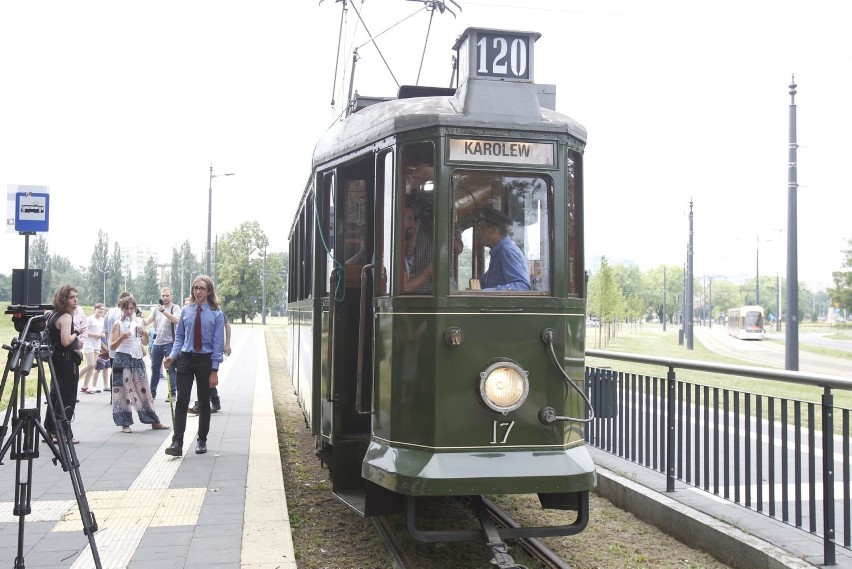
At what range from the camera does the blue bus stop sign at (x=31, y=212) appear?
9.68m

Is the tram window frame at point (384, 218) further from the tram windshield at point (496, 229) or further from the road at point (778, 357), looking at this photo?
the road at point (778, 357)

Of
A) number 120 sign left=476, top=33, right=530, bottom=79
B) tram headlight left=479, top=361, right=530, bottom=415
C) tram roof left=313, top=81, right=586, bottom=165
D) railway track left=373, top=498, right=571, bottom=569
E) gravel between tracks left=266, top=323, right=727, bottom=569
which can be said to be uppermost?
number 120 sign left=476, top=33, right=530, bottom=79

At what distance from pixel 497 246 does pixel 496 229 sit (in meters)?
0.11

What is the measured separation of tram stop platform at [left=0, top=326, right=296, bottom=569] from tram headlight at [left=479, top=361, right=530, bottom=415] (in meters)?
1.56

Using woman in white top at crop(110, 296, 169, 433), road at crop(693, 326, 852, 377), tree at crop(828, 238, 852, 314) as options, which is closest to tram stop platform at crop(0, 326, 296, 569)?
woman in white top at crop(110, 296, 169, 433)

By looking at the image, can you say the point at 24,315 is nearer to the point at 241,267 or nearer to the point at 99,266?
the point at 241,267

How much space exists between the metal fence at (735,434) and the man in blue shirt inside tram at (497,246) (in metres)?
1.81

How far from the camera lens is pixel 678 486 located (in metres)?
6.77

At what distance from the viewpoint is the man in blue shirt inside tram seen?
5.09m

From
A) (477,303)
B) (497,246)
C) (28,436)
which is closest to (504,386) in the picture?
(477,303)

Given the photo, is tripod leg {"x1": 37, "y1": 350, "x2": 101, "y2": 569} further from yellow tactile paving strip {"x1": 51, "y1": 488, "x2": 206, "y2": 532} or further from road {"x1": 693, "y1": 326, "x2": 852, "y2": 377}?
road {"x1": 693, "y1": 326, "x2": 852, "y2": 377}

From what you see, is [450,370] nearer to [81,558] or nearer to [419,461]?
[419,461]

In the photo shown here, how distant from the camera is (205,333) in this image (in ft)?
28.3

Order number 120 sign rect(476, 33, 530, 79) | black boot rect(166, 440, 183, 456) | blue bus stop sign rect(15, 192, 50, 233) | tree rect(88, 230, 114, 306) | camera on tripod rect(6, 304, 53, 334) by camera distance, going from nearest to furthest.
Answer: camera on tripod rect(6, 304, 53, 334)
number 120 sign rect(476, 33, 530, 79)
black boot rect(166, 440, 183, 456)
blue bus stop sign rect(15, 192, 50, 233)
tree rect(88, 230, 114, 306)
